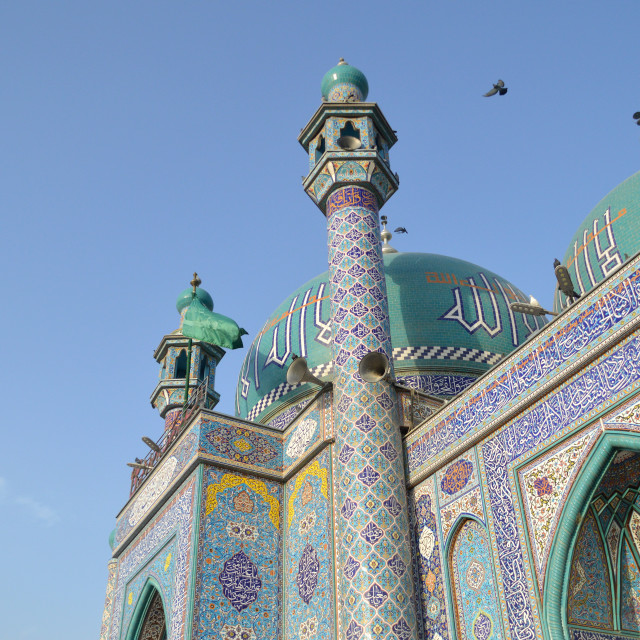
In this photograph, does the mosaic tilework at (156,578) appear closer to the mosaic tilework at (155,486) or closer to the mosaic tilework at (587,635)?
the mosaic tilework at (155,486)

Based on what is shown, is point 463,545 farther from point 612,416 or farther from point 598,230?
point 598,230

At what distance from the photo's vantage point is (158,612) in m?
9.10

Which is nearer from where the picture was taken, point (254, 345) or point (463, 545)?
point (463, 545)

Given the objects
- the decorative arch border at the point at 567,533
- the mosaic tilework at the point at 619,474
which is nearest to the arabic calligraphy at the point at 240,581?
the decorative arch border at the point at 567,533

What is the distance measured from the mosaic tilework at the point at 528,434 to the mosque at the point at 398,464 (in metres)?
0.01

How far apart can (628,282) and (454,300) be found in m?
5.65

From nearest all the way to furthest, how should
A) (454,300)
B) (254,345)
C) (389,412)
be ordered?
(389,412), (454,300), (254,345)

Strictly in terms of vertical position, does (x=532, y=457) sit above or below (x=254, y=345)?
below

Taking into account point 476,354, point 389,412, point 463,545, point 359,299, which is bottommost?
point 463,545

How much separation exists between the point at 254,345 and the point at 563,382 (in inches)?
279

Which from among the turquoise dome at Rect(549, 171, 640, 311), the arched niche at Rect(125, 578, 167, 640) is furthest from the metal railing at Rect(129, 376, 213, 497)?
the turquoise dome at Rect(549, 171, 640, 311)

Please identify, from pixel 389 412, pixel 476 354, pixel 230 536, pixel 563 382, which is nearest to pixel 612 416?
pixel 563 382

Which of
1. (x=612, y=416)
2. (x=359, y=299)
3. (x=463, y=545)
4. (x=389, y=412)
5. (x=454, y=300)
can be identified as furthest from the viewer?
(x=454, y=300)

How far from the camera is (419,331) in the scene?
1061 cm
